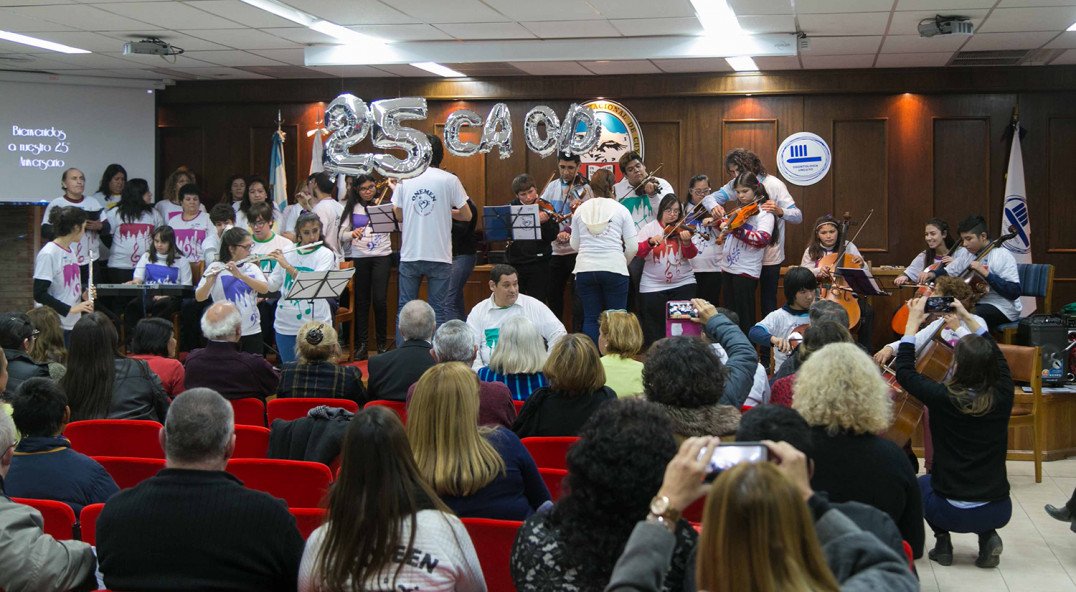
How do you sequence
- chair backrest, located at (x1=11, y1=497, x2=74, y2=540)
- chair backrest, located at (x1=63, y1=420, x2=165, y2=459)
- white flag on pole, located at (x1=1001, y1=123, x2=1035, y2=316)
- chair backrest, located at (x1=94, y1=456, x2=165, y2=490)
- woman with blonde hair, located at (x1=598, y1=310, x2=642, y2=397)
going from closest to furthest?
1. chair backrest, located at (x1=11, y1=497, x2=74, y2=540)
2. chair backrest, located at (x1=94, y1=456, x2=165, y2=490)
3. chair backrest, located at (x1=63, y1=420, x2=165, y2=459)
4. woman with blonde hair, located at (x1=598, y1=310, x2=642, y2=397)
5. white flag on pole, located at (x1=1001, y1=123, x2=1035, y2=316)

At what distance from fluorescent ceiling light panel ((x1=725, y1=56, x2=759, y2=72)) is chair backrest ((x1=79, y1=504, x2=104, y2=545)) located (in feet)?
24.3

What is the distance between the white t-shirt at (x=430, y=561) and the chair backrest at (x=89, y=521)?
750 mm

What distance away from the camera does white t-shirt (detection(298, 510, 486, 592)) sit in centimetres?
222

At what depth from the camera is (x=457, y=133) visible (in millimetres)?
7543

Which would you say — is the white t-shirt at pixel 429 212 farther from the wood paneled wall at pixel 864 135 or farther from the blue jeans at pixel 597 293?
the wood paneled wall at pixel 864 135

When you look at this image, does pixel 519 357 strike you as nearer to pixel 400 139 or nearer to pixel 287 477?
pixel 287 477

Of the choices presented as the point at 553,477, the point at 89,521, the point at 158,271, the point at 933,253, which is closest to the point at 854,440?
the point at 553,477

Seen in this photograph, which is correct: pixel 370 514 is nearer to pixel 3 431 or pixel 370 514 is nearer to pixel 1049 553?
pixel 3 431

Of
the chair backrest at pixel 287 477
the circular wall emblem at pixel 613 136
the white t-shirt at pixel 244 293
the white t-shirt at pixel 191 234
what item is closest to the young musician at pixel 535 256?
the circular wall emblem at pixel 613 136

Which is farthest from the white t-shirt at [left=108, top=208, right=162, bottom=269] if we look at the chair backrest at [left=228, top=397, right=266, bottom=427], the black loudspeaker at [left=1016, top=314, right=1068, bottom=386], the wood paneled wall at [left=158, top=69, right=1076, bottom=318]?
the black loudspeaker at [left=1016, top=314, right=1068, bottom=386]

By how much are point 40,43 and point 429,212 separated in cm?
418

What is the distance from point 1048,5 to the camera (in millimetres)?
6934

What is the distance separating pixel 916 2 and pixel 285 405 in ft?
17.0

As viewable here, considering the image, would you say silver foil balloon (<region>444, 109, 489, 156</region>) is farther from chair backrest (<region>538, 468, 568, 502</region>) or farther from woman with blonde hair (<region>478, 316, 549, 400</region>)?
chair backrest (<region>538, 468, 568, 502</region>)
